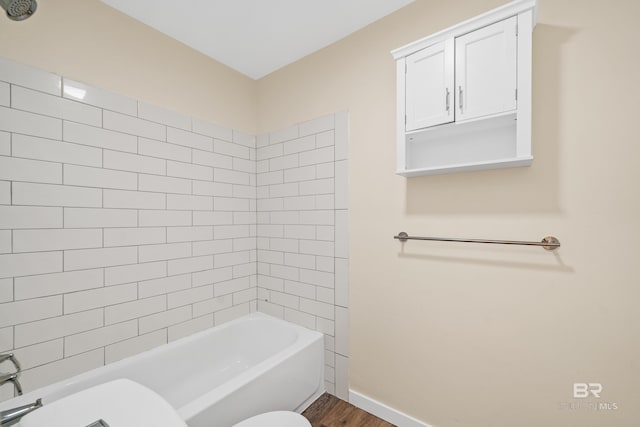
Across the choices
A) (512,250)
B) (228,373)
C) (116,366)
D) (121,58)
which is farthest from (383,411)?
(121,58)

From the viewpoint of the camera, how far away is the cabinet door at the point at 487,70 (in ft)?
3.84

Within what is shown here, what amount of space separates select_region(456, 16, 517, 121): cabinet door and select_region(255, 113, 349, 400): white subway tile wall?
761 millimetres

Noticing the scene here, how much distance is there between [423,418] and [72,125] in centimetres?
251

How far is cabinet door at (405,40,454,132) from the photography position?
1313mm

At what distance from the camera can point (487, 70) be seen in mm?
1224

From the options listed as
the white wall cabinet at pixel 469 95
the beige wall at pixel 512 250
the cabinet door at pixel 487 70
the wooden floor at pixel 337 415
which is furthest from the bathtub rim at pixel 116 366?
the cabinet door at pixel 487 70

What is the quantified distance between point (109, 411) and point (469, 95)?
6.15 feet

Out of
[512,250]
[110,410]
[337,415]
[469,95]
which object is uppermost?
[469,95]

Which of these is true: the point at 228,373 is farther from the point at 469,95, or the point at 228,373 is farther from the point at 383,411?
the point at 469,95

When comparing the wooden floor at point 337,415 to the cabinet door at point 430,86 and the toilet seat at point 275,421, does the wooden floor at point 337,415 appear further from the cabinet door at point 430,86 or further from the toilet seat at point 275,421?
the cabinet door at point 430,86

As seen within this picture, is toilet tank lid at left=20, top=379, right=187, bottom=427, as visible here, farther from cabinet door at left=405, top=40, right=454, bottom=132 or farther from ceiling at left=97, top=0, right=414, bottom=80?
ceiling at left=97, top=0, right=414, bottom=80

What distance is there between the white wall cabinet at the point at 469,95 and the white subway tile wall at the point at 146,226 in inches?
21.3

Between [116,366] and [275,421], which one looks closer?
[275,421]

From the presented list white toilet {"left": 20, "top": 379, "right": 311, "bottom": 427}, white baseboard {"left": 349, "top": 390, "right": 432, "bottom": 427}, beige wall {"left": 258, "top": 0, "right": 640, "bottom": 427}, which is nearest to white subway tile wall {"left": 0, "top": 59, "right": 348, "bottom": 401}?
white baseboard {"left": 349, "top": 390, "right": 432, "bottom": 427}
